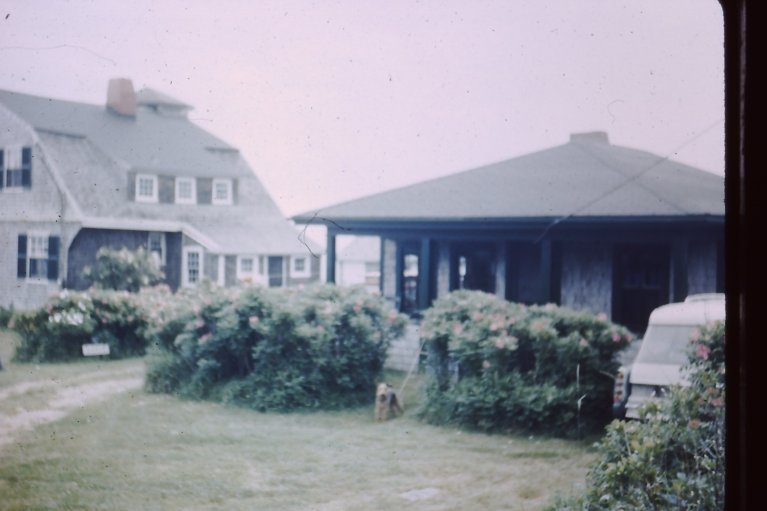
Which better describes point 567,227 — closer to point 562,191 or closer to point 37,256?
point 562,191

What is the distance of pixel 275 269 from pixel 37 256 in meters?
9.27

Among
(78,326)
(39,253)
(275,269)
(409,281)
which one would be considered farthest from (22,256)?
(275,269)

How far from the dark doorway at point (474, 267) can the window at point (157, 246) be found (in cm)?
598

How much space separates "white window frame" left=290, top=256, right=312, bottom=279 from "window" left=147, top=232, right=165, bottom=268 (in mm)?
5948

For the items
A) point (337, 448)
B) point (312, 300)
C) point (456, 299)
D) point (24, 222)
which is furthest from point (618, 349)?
point (24, 222)

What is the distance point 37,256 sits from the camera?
8.32m

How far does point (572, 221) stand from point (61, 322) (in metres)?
8.54

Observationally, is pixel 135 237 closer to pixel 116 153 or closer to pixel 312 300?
pixel 116 153

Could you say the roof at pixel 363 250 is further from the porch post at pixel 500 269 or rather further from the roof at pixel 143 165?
the porch post at pixel 500 269

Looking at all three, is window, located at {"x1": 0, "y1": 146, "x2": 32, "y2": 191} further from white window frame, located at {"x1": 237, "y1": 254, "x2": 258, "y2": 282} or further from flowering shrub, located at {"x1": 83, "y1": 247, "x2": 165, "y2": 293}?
white window frame, located at {"x1": 237, "y1": 254, "x2": 258, "y2": 282}

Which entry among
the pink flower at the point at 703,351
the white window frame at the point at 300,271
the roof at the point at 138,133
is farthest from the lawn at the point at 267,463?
the white window frame at the point at 300,271

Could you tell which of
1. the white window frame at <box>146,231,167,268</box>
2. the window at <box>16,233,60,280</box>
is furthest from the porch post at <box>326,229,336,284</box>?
the window at <box>16,233,60,280</box>

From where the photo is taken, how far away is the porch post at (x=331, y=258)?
45.8 feet

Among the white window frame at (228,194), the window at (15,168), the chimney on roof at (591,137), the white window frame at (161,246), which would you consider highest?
the chimney on roof at (591,137)
